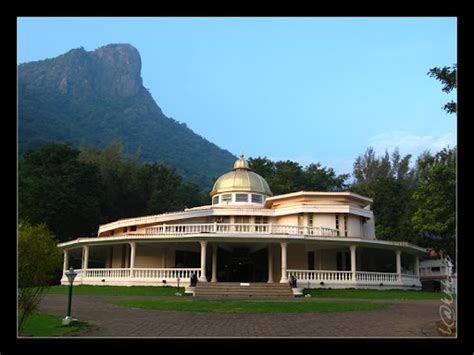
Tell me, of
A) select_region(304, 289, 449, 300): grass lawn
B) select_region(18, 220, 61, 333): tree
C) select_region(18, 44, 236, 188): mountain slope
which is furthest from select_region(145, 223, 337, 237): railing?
select_region(18, 44, 236, 188): mountain slope

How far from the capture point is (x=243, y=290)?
23703 millimetres

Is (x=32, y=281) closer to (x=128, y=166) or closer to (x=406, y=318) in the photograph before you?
(x=406, y=318)

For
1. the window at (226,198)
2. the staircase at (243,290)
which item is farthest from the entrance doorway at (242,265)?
the staircase at (243,290)

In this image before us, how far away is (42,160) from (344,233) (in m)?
29.1

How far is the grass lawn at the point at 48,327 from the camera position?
35.9 ft

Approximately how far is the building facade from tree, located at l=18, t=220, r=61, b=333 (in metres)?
16.2

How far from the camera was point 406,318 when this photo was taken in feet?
45.5

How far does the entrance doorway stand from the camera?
32750 millimetres

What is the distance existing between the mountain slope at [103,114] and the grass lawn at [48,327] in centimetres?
5360

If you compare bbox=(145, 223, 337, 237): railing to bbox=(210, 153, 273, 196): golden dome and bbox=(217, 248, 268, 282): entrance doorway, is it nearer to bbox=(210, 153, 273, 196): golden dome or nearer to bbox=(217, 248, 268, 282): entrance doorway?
bbox=(217, 248, 268, 282): entrance doorway

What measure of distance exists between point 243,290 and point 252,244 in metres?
6.28

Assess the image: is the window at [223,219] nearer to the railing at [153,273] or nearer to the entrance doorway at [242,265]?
the entrance doorway at [242,265]

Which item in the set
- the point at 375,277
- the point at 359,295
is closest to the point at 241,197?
the point at 375,277
